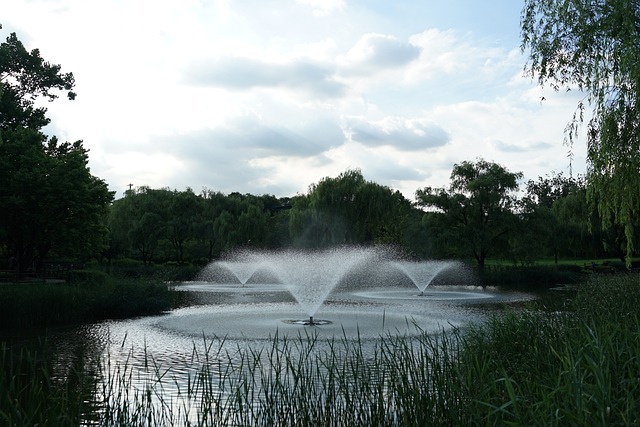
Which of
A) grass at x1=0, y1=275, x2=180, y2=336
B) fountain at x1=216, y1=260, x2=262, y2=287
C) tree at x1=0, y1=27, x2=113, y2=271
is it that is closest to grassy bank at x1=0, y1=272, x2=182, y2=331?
grass at x1=0, y1=275, x2=180, y2=336

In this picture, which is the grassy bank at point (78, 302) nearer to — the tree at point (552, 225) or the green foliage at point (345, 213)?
the green foliage at point (345, 213)

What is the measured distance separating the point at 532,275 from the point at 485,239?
13.7ft

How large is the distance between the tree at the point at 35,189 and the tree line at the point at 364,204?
62 millimetres

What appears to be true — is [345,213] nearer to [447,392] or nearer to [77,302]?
[77,302]

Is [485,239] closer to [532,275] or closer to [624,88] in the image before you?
[532,275]

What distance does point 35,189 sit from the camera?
27891mm

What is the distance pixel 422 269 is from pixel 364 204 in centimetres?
725

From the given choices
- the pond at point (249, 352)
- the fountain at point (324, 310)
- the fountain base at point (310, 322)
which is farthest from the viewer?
the fountain base at point (310, 322)

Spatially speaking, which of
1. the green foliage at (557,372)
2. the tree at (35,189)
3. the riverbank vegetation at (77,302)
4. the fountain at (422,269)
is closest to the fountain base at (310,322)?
the riverbank vegetation at (77,302)

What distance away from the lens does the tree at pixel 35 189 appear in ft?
91.2

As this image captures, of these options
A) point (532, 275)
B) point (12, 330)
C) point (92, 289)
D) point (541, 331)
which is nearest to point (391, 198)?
point (532, 275)

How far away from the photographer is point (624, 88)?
1280 cm

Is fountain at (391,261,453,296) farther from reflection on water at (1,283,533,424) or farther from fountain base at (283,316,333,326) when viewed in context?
fountain base at (283,316,333,326)

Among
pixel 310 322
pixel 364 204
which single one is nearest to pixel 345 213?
pixel 364 204
